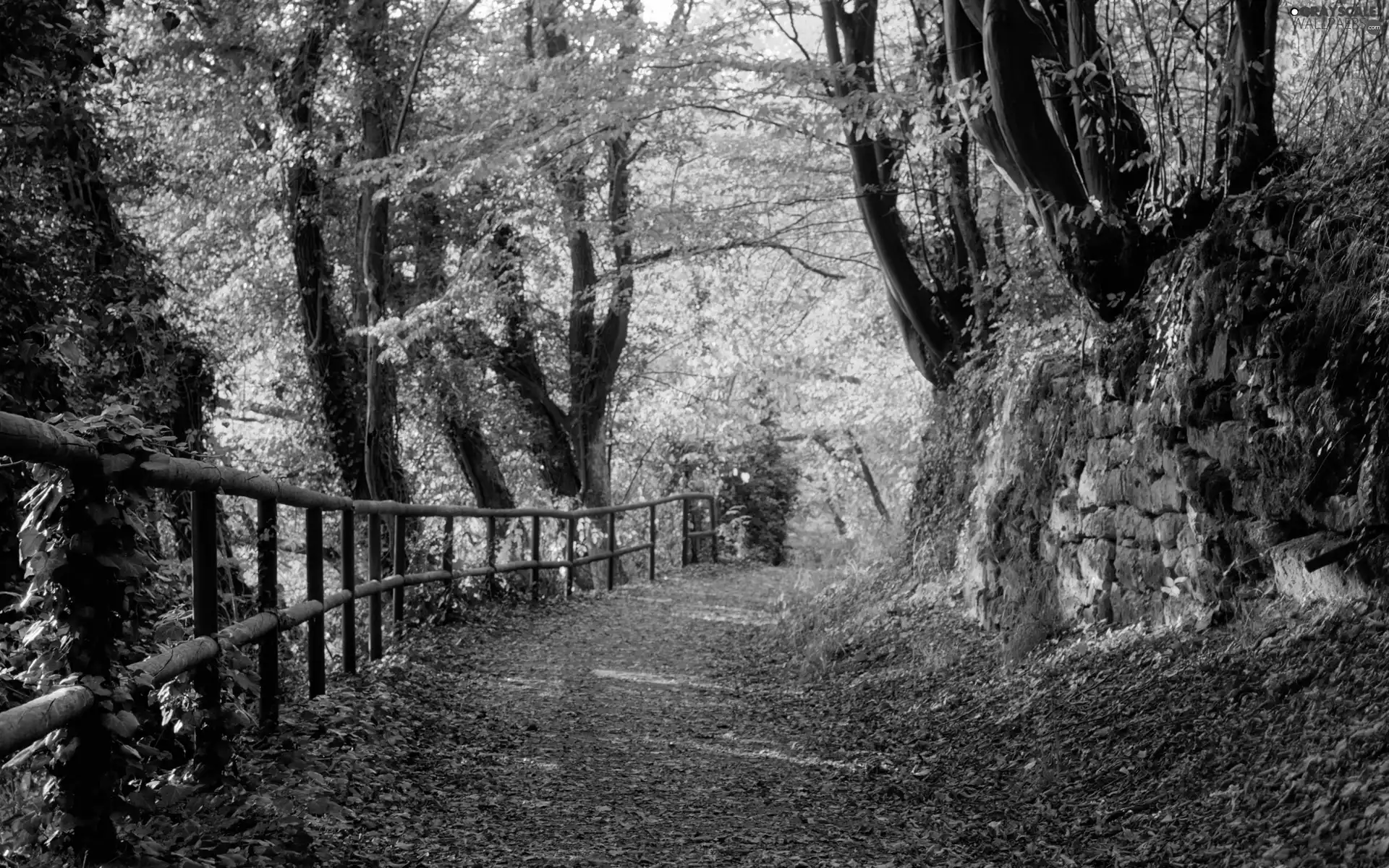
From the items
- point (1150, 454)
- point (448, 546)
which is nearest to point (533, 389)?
point (448, 546)

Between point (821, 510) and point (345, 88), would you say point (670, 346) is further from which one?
point (821, 510)

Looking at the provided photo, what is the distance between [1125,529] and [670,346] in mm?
14423

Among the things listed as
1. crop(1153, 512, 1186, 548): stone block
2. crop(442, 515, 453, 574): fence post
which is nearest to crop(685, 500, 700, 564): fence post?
crop(442, 515, 453, 574): fence post

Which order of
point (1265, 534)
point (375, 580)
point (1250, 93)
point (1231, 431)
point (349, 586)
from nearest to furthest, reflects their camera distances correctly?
point (1265, 534)
point (1231, 431)
point (1250, 93)
point (349, 586)
point (375, 580)

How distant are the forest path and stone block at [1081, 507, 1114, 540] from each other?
1.91 m

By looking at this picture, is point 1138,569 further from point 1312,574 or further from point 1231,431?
point 1312,574

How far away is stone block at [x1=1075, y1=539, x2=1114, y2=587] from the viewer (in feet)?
21.6

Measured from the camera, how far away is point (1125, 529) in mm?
6441

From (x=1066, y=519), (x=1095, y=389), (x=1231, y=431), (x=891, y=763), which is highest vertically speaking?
(x=1095, y=389)

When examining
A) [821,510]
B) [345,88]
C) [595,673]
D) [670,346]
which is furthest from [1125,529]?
[821,510]

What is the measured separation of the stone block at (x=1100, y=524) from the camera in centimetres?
665

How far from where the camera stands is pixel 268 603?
16.6 ft

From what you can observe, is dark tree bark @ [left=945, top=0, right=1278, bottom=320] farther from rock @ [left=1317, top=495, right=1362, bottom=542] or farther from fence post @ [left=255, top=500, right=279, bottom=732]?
fence post @ [left=255, top=500, right=279, bottom=732]

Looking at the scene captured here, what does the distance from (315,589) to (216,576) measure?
1.72 metres
